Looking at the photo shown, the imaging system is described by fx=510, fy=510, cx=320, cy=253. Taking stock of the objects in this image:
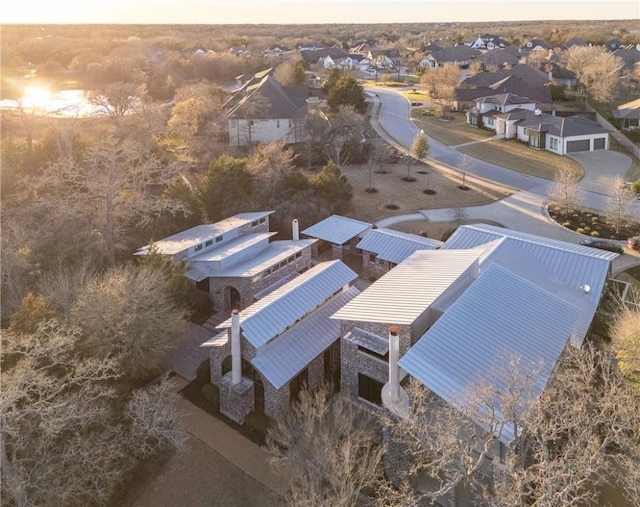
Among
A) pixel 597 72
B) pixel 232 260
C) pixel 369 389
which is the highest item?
pixel 597 72

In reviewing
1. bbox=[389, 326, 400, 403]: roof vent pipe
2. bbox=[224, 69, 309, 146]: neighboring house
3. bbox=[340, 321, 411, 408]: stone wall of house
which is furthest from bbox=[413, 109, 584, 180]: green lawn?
bbox=[389, 326, 400, 403]: roof vent pipe

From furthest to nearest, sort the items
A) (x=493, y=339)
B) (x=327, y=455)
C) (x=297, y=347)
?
1. (x=297, y=347)
2. (x=493, y=339)
3. (x=327, y=455)

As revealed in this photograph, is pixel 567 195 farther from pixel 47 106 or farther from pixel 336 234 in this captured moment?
pixel 47 106

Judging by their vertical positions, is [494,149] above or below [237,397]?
above

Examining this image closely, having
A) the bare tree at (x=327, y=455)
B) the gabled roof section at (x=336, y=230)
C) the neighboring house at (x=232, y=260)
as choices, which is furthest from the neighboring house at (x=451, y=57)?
the bare tree at (x=327, y=455)

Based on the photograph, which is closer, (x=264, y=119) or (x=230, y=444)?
(x=230, y=444)

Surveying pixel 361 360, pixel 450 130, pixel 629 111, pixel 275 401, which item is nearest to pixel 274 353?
pixel 275 401

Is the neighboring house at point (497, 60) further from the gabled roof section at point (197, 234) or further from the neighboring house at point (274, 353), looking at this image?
the neighboring house at point (274, 353)
